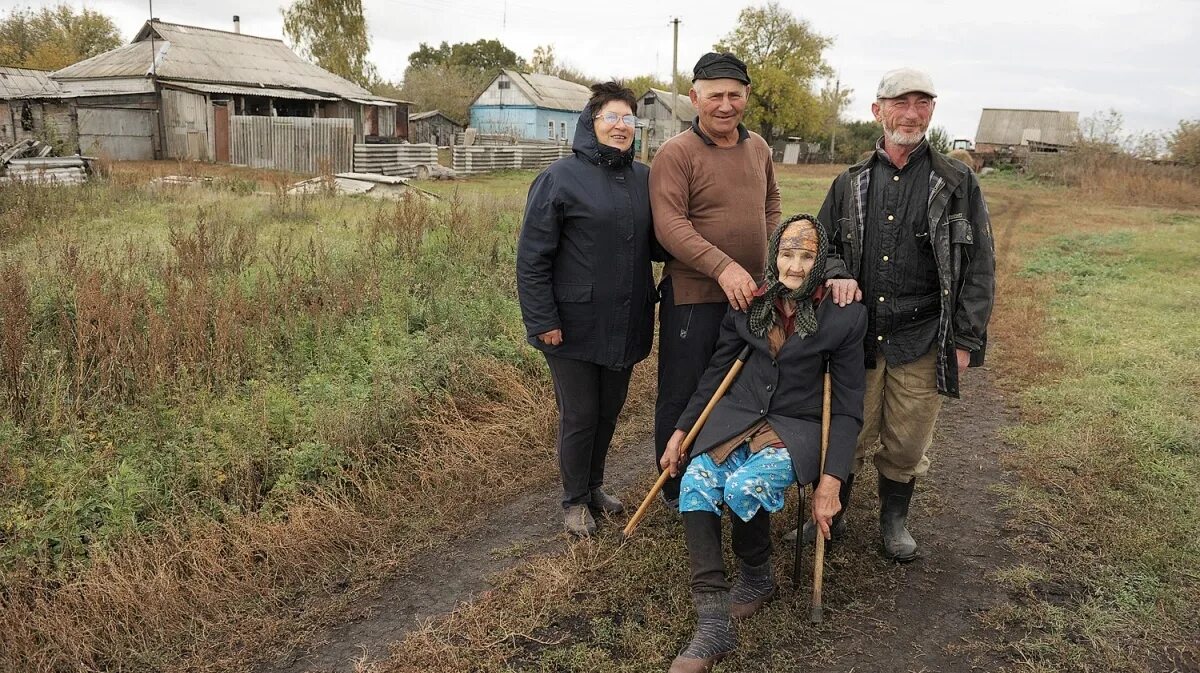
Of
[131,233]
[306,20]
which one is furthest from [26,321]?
[306,20]

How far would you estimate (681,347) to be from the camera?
3.71 metres

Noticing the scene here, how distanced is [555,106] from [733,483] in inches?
1855

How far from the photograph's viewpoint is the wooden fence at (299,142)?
861 inches

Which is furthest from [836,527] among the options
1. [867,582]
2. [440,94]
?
[440,94]

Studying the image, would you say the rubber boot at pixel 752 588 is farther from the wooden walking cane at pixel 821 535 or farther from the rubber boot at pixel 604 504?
the rubber boot at pixel 604 504

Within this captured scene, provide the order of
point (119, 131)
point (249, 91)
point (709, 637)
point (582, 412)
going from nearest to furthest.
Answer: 1. point (709, 637)
2. point (582, 412)
3. point (119, 131)
4. point (249, 91)

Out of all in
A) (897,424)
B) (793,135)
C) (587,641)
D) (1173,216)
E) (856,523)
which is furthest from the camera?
(793,135)

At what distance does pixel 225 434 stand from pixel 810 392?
3.30 metres

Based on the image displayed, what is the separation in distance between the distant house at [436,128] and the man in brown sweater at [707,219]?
41.2 m

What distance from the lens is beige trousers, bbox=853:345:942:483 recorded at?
11.6 feet

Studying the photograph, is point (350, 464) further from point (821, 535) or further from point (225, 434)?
point (821, 535)

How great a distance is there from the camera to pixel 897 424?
3604 mm

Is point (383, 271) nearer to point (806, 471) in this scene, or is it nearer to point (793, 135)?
point (806, 471)

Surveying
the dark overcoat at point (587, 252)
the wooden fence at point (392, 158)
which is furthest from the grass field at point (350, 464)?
the wooden fence at point (392, 158)
